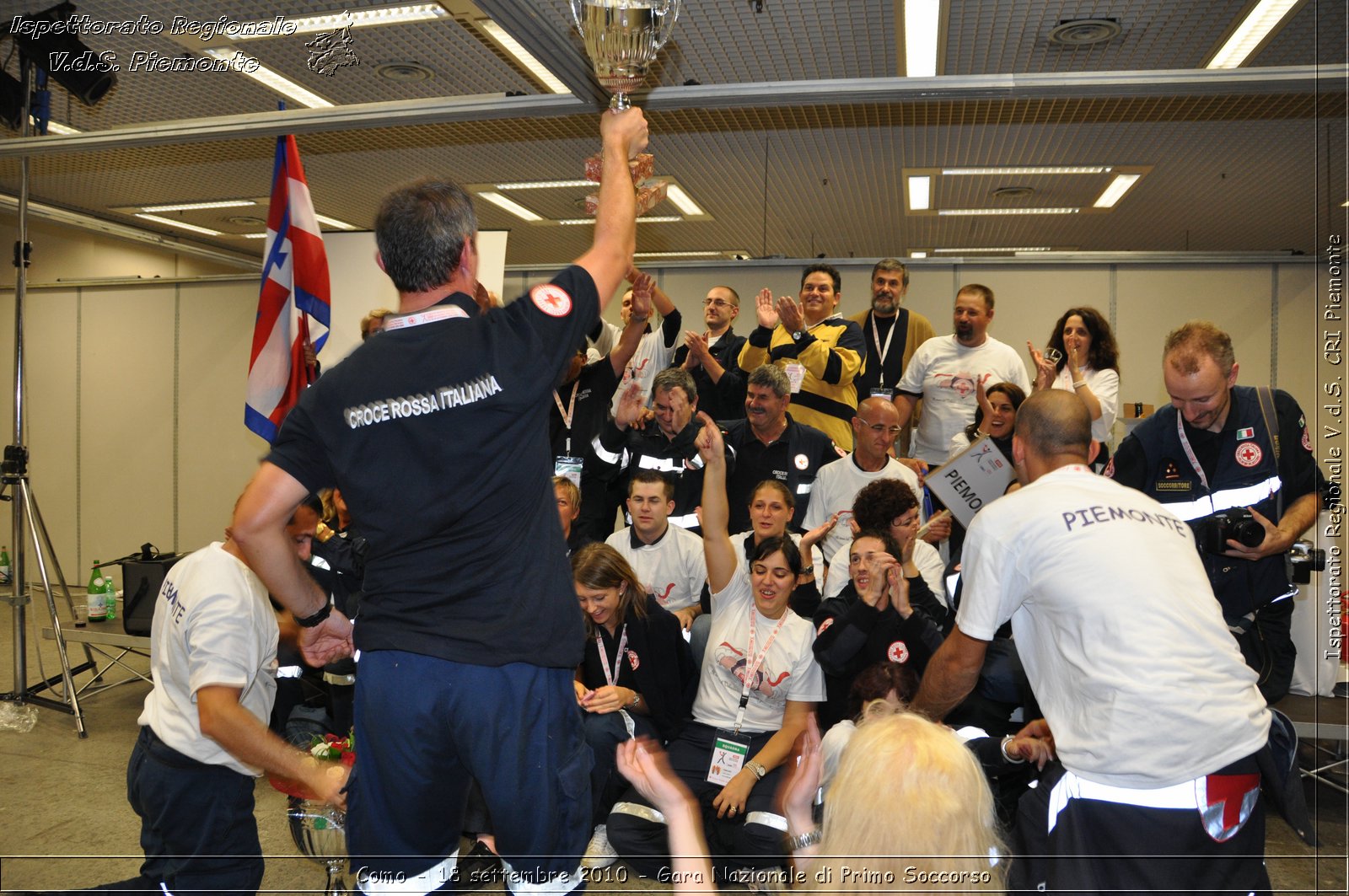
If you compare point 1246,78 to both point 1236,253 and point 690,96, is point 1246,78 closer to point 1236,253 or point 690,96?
point 690,96

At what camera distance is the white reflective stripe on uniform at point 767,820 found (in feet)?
11.8

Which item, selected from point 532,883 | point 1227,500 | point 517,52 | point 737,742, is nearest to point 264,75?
point 517,52

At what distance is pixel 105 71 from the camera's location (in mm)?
4633

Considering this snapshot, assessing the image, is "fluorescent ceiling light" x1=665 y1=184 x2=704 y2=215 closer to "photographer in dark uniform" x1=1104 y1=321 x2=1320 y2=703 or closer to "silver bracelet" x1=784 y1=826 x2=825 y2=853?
"photographer in dark uniform" x1=1104 y1=321 x2=1320 y2=703

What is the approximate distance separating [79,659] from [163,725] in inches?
212

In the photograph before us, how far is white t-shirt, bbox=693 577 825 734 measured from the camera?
3.84 meters

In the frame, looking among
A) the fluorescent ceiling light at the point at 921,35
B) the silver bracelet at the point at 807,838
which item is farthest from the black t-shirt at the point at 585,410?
the silver bracelet at the point at 807,838

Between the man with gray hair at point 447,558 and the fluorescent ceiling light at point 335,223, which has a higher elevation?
the fluorescent ceiling light at point 335,223

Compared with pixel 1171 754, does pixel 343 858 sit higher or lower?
lower

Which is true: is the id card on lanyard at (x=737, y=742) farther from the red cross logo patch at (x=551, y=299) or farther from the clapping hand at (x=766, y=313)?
the red cross logo patch at (x=551, y=299)

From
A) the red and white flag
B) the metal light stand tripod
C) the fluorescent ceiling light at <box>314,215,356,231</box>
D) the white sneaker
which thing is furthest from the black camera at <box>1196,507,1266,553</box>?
the fluorescent ceiling light at <box>314,215,356,231</box>

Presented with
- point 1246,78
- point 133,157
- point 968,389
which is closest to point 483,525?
point 1246,78

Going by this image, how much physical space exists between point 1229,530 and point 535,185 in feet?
18.2

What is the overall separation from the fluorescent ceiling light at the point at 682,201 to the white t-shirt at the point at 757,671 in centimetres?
416
